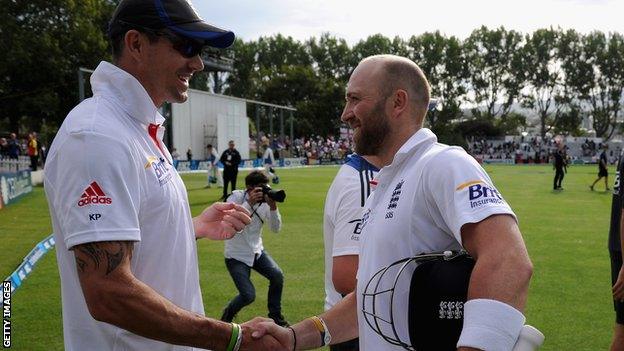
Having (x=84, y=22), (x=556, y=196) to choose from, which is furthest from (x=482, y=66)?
(x=556, y=196)

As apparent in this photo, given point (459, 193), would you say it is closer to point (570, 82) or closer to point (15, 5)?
point (15, 5)

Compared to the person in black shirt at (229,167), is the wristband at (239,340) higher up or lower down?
higher up

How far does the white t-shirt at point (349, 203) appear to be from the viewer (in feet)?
14.6

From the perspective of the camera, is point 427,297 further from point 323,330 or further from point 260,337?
point 323,330

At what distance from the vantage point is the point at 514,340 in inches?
84.4

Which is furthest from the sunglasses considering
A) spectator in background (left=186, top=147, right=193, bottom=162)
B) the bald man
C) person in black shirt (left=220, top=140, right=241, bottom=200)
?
spectator in background (left=186, top=147, right=193, bottom=162)

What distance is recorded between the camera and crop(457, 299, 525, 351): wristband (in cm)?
212

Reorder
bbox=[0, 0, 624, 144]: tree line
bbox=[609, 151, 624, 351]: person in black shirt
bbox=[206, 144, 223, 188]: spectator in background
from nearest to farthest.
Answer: bbox=[609, 151, 624, 351]: person in black shirt, bbox=[206, 144, 223, 188]: spectator in background, bbox=[0, 0, 624, 144]: tree line

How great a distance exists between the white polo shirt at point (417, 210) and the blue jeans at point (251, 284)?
5.79m

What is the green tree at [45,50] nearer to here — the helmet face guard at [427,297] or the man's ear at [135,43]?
the man's ear at [135,43]

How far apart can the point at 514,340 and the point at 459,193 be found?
19.7 inches

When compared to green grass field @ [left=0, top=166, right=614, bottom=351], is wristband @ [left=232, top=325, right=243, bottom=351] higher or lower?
higher

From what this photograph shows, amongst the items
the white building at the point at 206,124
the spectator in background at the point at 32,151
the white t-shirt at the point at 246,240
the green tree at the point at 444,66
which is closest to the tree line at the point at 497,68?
the green tree at the point at 444,66

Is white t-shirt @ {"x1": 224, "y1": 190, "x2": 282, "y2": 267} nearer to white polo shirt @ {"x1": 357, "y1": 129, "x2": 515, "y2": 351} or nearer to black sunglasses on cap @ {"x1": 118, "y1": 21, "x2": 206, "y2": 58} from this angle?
black sunglasses on cap @ {"x1": 118, "y1": 21, "x2": 206, "y2": 58}
